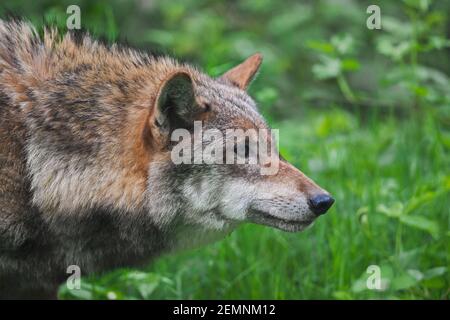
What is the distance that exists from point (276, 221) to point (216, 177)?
0.41 m

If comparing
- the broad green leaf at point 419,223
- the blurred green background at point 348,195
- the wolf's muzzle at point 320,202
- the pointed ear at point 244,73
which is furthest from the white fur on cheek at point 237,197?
the broad green leaf at point 419,223

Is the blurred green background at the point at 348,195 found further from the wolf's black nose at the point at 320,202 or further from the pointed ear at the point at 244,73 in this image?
the wolf's black nose at the point at 320,202

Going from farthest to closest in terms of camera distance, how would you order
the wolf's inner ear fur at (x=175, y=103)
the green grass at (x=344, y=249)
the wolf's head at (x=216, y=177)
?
the green grass at (x=344, y=249)
the wolf's head at (x=216, y=177)
the wolf's inner ear fur at (x=175, y=103)

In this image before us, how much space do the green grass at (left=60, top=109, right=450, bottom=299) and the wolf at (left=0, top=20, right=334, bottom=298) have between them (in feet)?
2.00

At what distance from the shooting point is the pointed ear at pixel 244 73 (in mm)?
4949

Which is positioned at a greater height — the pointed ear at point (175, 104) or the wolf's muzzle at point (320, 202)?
the pointed ear at point (175, 104)

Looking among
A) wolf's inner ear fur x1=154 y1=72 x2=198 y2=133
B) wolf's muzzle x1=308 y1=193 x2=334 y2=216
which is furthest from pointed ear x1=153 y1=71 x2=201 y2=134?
wolf's muzzle x1=308 y1=193 x2=334 y2=216

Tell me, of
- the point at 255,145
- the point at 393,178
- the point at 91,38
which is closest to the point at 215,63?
the point at 393,178

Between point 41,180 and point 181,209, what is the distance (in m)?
0.77

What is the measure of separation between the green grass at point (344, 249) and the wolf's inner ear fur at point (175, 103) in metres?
1.13

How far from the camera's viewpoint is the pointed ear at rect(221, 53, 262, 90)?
16.2ft

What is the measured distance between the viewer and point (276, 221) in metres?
4.36

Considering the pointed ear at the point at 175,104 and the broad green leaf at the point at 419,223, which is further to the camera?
the broad green leaf at the point at 419,223

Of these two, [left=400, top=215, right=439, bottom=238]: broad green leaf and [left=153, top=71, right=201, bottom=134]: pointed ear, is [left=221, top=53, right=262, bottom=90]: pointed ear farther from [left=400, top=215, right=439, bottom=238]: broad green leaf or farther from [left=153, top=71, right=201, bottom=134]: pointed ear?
[left=400, top=215, right=439, bottom=238]: broad green leaf
